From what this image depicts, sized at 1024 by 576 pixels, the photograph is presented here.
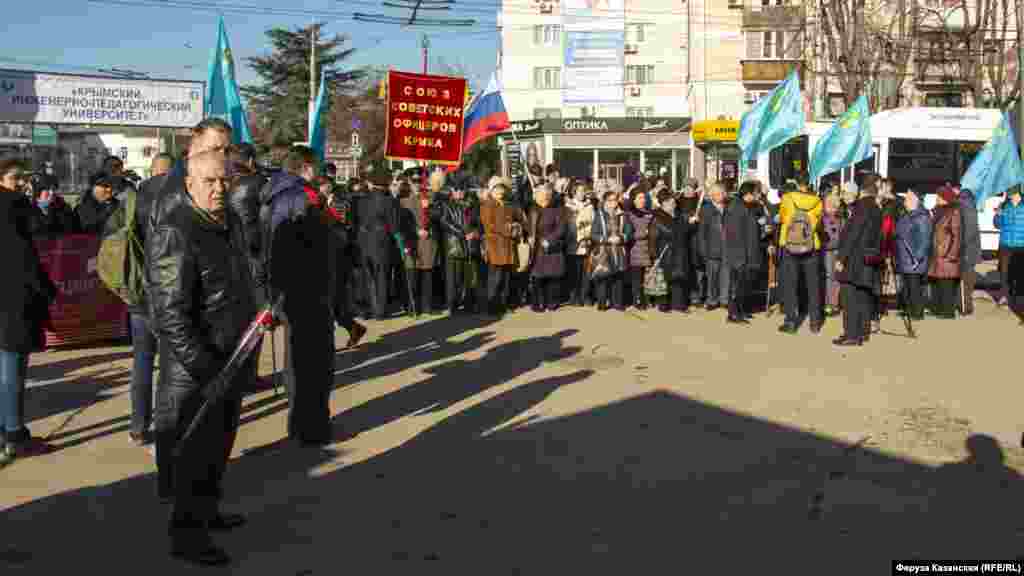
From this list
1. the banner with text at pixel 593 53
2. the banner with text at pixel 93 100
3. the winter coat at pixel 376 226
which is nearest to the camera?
the winter coat at pixel 376 226

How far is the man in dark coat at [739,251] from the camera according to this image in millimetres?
13641

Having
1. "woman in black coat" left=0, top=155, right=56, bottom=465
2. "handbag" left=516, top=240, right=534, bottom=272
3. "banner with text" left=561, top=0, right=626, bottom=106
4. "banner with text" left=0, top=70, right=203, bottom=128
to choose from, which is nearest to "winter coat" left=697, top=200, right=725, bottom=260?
"handbag" left=516, top=240, right=534, bottom=272

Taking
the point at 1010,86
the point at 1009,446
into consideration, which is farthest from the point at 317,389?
the point at 1010,86

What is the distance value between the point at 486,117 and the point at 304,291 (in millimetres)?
10573

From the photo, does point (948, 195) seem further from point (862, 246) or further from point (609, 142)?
point (609, 142)

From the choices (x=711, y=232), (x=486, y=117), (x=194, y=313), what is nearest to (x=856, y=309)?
(x=711, y=232)

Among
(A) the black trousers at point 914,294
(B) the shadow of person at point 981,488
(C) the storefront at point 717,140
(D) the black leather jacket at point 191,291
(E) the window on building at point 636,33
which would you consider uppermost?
(E) the window on building at point 636,33

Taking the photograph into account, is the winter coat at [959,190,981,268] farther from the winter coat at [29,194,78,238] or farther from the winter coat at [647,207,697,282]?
the winter coat at [29,194,78,238]

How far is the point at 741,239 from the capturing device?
13.8 meters

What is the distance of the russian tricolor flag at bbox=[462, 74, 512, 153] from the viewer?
17.1 meters

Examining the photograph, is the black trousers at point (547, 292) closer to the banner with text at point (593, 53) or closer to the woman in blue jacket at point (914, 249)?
the woman in blue jacket at point (914, 249)

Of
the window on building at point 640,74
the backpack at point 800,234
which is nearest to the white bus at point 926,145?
the backpack at point 800,234

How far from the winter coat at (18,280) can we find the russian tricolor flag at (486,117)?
34.9 feet

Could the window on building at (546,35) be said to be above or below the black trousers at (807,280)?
above
